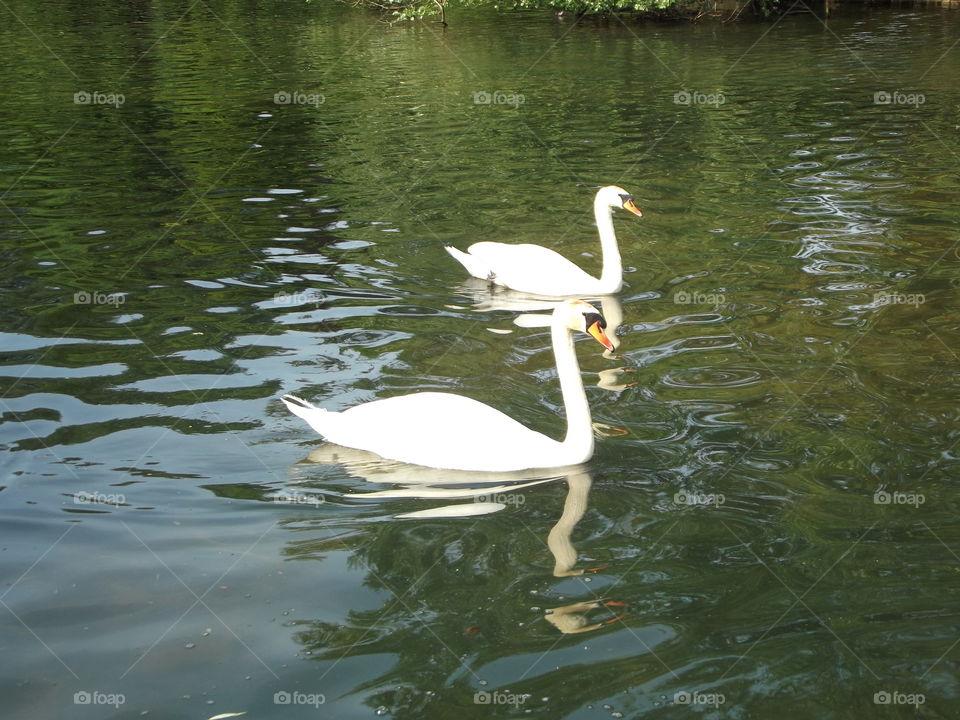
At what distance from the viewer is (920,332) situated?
9141 millimetres

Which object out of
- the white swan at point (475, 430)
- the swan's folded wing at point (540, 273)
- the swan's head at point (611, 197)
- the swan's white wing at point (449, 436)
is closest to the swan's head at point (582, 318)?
the white swan at point (475, 430)

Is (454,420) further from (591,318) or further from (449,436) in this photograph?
(591,318)

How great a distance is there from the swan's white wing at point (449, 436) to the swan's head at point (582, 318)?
2.37 ft

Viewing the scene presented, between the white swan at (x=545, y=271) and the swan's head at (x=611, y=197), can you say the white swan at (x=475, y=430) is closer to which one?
the white swan at (x=545, y=271)

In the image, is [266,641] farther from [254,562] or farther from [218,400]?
[218,400]

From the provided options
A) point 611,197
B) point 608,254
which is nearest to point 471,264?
point 608,254

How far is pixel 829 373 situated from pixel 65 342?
5.92 m

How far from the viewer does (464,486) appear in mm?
6727

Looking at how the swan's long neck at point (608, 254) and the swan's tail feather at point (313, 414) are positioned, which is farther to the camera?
the swan's long neck at point (608, 254)

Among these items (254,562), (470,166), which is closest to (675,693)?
(254,562)

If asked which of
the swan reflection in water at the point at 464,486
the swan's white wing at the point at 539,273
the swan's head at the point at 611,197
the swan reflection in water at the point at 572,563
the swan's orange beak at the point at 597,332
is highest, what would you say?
the swan's head at the point at 611,197

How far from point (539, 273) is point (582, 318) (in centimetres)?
356

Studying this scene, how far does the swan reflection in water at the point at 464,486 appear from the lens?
6.16 m

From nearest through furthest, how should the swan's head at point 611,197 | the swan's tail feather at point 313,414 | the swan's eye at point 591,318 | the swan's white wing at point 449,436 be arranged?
the swan's white wing at point 449,436 → the swan's eye at point 591,318 → the swan's tail feather at point 313,414 → the swan's head at point 611,197
